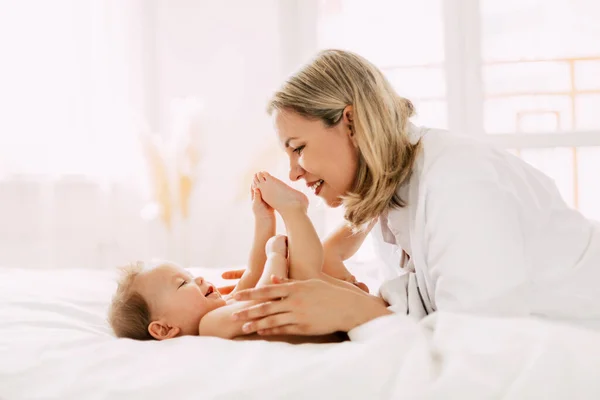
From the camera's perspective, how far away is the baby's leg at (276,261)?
141cm

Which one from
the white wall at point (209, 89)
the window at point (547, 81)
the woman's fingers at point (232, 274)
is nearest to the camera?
the woman's fingers at point (232, 274)

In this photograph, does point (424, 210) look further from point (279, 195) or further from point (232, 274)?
point (232, 274)

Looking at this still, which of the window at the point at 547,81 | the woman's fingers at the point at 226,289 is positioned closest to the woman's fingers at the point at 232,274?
the woman's fingers at the point at 226,289

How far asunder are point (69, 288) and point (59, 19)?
2178 millimetres

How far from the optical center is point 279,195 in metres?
1.62

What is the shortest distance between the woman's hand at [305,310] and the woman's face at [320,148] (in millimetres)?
331

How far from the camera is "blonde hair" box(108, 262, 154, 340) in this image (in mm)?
1351

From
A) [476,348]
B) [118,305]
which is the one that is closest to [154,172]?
[118,305]

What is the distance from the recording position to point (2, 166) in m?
3.13

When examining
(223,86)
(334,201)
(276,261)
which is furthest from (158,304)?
(223,86)

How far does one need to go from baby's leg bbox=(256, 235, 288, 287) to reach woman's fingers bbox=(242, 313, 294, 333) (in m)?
0.18

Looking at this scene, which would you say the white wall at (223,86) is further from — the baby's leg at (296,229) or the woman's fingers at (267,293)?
the woman's fingers at (267,293)

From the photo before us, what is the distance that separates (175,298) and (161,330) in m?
0.07

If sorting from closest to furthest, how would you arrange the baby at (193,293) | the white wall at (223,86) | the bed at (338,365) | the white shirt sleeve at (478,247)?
the bed at (338,365)
the white shirt sleeve at (478,247)
the baby at (193,293)
the white wall at (223,86)
